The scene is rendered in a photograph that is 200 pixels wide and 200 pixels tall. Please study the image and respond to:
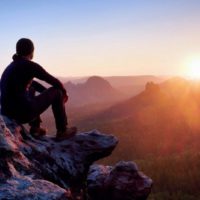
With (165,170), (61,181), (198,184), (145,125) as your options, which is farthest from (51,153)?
(145,125)

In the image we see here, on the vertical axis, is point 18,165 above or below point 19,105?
below

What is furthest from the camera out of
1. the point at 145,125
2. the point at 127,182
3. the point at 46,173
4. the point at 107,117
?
the point at 107,117

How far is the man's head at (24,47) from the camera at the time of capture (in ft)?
28.7

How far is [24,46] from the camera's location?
28.7 feet

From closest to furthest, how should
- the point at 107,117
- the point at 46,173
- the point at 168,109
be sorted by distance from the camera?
the point at 46,173 < the point at 168,109 < the point at 107,117

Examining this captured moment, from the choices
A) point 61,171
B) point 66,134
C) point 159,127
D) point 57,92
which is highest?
point 57,92

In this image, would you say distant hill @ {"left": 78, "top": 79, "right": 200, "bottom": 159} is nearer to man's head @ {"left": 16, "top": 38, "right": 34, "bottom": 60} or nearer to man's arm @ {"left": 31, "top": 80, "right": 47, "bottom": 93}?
man's arm @ {"left": 31, "top": 80, "right": 47, "bottom": 93}

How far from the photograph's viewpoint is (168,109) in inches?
4299

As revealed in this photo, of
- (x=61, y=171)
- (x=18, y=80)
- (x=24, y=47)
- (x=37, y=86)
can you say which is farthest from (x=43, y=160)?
(x=24, y=47)

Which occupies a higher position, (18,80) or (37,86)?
(18,80)

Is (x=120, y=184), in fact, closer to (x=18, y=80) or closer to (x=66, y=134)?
(x=66, y=134)

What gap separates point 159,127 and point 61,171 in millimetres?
89746

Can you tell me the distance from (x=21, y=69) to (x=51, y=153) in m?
2.13

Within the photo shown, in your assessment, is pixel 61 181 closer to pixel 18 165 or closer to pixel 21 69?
pixel 18 165
